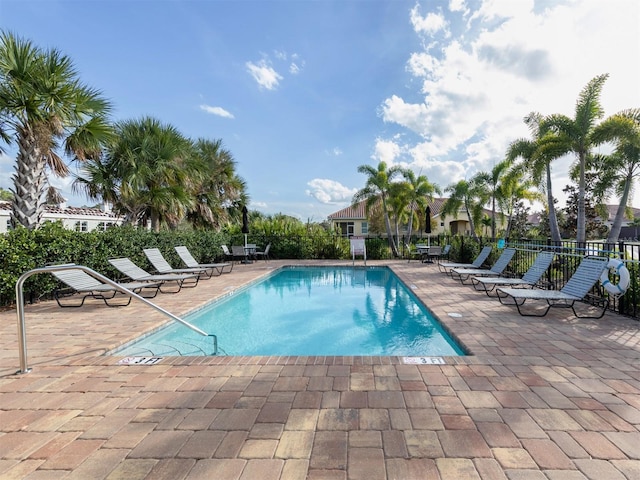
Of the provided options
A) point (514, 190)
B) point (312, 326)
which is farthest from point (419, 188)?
point (312, 326)

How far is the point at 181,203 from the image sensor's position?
12.0m

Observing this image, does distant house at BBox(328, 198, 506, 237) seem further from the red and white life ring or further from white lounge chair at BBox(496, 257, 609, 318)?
the red and white life ring

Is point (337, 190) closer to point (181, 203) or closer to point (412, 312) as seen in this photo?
point (181, 203)

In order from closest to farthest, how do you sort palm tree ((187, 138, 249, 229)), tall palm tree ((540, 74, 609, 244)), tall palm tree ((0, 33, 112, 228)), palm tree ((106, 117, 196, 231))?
tall palm tree ((0, 33, 112, 228))
palm tree ((106, 117, 196, 231))
tall palm tree ((540, 74, 609, 244))
palm tree ((187, 138, 249, 229))

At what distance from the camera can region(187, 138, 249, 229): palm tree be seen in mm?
16234

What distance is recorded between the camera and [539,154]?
475 inches

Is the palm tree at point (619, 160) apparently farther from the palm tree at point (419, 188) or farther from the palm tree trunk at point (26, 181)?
the palm tree trunk at point (26, 181)

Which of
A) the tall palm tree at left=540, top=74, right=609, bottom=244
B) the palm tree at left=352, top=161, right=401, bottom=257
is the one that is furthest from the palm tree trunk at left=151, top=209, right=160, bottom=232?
the tall palm tree at left=540, top=74, right=609, bottom=244

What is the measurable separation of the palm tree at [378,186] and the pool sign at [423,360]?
1556 cm

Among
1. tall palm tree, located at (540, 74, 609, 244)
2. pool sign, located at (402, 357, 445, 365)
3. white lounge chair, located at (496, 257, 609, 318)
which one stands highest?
tall palm tree, located at (540, 74, 609, 244)

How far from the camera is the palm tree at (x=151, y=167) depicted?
1067cm

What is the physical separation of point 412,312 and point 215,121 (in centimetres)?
Result: 1440

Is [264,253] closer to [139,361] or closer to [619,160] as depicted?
[139,361]

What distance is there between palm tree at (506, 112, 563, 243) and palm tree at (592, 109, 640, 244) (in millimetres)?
1315
